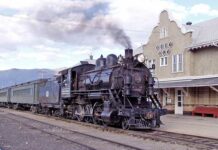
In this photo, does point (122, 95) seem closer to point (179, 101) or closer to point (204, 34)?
point (204, 34)

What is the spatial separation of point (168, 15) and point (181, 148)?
24955 millimetres

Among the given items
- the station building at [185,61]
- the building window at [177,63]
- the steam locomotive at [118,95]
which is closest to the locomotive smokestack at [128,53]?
the steam locomotive at [118,95]

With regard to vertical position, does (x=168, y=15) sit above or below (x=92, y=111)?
above

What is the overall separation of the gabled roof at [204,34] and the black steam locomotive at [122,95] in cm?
1109

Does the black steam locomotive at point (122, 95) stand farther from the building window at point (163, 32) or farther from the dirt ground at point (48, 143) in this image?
the building window at point (163, 32)

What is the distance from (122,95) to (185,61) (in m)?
15.2

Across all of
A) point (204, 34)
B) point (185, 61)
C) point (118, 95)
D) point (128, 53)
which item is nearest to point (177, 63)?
point (185, 61)

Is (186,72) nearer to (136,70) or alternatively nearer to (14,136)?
(136,70)

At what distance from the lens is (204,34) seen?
3322 cm

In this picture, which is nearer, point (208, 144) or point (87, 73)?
point (208, 144)

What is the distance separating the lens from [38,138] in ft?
51.1

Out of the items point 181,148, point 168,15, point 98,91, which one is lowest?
point 181,148

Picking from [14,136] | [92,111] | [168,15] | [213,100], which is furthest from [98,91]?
[168,15]

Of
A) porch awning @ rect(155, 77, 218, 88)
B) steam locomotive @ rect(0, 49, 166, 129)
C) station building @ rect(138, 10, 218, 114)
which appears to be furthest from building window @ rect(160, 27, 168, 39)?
steam locomotive @ rect(0, 49, 166, 129)
